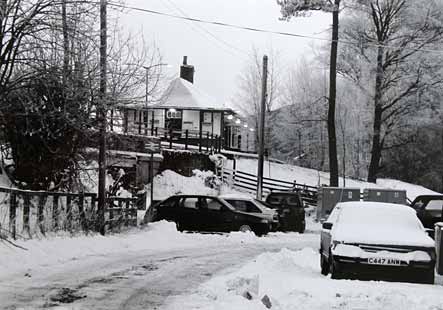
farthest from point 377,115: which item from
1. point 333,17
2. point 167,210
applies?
point 167,210

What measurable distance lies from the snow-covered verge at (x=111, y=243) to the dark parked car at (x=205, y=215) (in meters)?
0.63

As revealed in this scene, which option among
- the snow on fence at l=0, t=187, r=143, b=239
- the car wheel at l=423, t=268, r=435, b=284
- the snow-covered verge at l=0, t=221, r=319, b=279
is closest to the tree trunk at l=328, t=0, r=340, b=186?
the snow-covered verge at l=0, t=221, r=319, b=279

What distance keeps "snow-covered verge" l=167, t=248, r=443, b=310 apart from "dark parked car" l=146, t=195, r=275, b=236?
10578 mm

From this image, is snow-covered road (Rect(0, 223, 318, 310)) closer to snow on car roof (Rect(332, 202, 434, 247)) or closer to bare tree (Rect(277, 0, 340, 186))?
snow on car roof (Rect(332, 202, 434, 247))

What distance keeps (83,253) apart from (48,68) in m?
4.37

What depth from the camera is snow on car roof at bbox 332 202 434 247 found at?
39.0 ft

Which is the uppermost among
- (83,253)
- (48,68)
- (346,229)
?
(48,68)

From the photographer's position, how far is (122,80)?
19.3 m

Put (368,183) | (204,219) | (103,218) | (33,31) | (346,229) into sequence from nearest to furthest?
(346,229) → (33,31) → (103,218) → (204,219) → (368,183)

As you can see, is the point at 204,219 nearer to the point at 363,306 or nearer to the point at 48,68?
the point at 48,68

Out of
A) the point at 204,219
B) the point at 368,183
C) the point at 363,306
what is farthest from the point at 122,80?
the point at 368,183

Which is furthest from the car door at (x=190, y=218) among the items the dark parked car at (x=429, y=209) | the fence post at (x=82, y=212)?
the dark parked car at (x=429, y=209)

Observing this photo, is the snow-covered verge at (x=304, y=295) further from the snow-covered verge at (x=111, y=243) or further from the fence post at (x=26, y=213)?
the fence post at (x=26, y=213)

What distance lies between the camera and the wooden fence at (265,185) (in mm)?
39781
